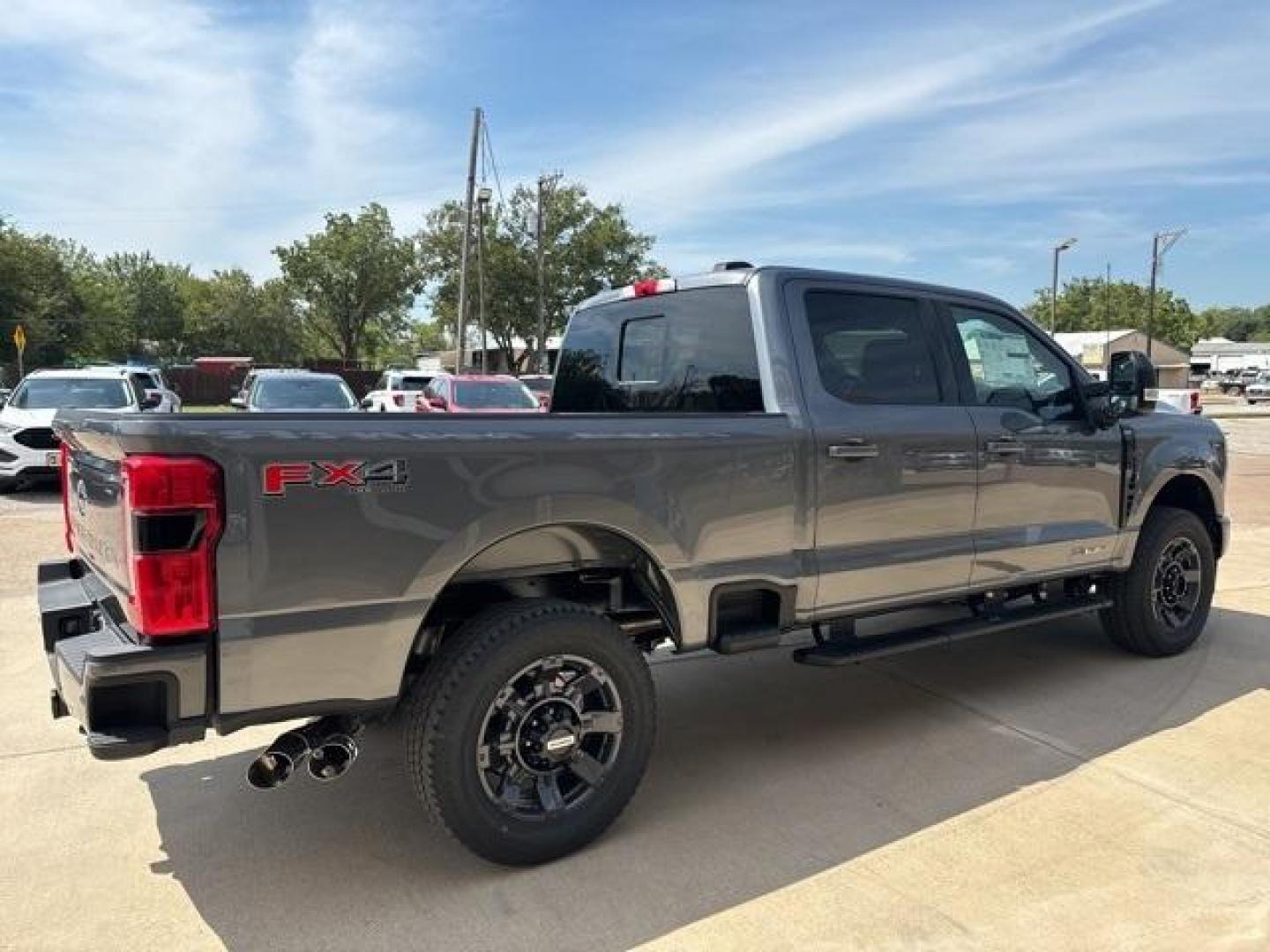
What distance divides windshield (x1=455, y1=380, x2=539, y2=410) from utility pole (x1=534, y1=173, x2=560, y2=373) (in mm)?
20380

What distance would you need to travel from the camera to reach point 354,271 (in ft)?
191

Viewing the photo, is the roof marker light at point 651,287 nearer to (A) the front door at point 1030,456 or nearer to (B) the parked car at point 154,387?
(A) the front door at point 1030,456

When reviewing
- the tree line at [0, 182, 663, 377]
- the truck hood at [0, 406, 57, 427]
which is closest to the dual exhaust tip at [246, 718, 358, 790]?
the truck hood at [0, 406, 57, 427]

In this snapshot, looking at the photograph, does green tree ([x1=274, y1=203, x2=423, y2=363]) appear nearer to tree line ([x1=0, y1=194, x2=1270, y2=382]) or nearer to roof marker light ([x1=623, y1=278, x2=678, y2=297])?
tree line ([x1=0, y1=194, x2=1270, y2=382])

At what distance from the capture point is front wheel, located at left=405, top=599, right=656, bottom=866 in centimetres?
304

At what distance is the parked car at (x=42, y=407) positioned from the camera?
40.3 ft

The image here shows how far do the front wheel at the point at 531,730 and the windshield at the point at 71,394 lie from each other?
11.9m

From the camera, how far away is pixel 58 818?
3588 millimetres

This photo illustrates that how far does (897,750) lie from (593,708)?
1636 millimetres

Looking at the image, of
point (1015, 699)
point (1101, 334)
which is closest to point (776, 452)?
point (1015, 699)

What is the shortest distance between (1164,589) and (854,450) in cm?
285

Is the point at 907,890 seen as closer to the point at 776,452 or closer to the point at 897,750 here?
the point at 897,750

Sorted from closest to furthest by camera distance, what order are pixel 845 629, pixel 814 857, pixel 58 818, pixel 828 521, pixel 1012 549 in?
pixel 814 857 → pixel 58 818 → pixel 828 521 → pixel 845 629 → pixel 1012 549

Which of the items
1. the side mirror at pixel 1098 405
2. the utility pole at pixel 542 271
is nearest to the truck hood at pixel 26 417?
the side mirror at pixel 1098 405
